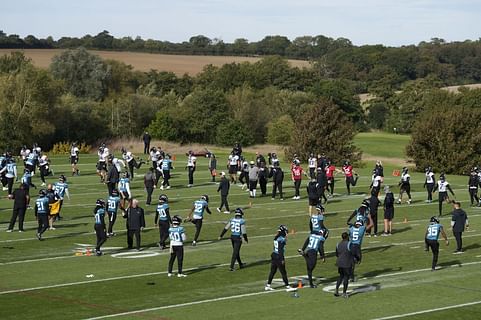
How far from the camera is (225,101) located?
278 feet

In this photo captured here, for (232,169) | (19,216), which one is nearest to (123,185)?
(19,216)

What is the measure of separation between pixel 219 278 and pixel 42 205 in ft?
24.5

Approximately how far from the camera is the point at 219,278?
23219mm

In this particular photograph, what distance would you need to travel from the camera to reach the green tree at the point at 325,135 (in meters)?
59.9

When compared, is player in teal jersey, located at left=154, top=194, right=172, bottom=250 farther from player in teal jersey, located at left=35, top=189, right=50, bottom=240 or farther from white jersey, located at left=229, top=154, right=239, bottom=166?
white jersey, located at left=229, top=154, right=239, bottom=166

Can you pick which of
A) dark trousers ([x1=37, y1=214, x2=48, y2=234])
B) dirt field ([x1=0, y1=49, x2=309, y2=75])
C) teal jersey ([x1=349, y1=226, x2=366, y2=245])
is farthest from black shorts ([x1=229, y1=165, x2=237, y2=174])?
dirt field ([x1=0, y1=49, x2=309, y2=75])

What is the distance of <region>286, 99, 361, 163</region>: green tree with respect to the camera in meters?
59.9

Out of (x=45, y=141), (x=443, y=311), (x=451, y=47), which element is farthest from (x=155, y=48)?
(x=443, y=311)

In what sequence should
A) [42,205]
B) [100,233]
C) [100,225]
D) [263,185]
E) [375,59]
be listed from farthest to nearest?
[375,59] < [263,185] < [42,205] < [100,233] < [100,225]

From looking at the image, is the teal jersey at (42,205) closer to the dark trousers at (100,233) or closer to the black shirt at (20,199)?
the black shirt at (20,199)

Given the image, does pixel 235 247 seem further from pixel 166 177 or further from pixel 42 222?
pixel 166 177

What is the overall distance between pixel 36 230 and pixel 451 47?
17347cm

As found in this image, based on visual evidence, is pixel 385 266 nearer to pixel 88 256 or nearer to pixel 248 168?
pixel 88 256

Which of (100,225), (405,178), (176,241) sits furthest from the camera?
(405,178)
